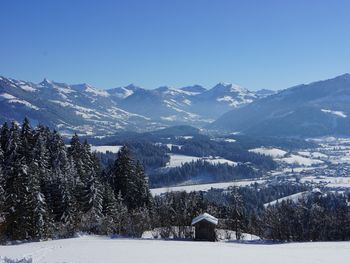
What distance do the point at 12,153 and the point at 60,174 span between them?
11.0 metres

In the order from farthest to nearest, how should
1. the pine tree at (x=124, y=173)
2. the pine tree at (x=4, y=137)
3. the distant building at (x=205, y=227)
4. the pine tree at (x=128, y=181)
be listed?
1. the pine tree at (x=128, y=181)
2. the pine tree at (x=124, y=173)
3. the pine tree at (x=4, y=137)
4. the distant building at (x=205, y=227)

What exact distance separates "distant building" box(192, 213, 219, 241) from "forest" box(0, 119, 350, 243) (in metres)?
4.84

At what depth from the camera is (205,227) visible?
210 ft

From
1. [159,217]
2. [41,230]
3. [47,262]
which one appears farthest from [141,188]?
[47,262]

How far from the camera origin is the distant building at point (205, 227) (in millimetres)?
63562

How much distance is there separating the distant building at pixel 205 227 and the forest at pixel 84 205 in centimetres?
484

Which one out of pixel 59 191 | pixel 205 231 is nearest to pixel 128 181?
pixel 59 191

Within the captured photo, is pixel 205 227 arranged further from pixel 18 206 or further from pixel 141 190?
pixel 141 190

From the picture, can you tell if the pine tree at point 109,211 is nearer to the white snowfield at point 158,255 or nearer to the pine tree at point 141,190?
the pine tree at point 141,190

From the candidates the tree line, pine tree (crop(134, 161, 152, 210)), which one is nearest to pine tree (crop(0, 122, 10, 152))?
the tree line

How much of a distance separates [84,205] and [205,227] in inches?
787

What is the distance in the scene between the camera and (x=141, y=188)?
89312 millimetres

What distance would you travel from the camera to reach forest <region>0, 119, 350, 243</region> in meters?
63.8

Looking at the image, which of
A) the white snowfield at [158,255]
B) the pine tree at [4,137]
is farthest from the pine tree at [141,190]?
the white snowfield at [158,255]
